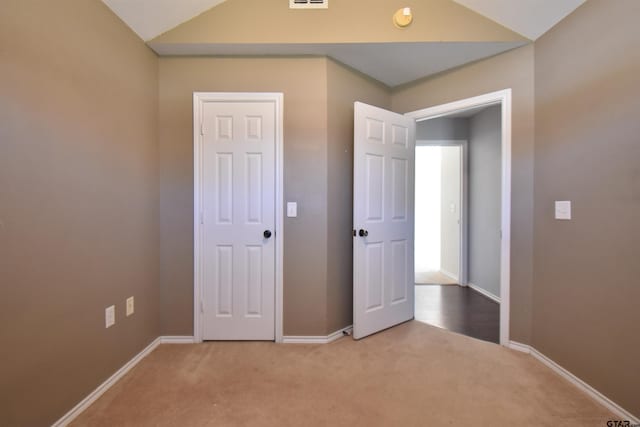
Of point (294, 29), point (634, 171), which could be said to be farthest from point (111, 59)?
point (634, 171)

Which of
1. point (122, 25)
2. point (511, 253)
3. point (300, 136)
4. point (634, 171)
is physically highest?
point (122, 25)

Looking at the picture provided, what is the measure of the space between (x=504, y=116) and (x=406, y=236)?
1274 millimetres

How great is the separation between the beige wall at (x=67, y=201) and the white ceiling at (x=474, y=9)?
4.2 inches

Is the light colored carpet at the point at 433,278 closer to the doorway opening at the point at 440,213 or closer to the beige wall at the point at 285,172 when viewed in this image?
the doorway opening at the point at 440,213

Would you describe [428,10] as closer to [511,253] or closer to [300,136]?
[300,136]

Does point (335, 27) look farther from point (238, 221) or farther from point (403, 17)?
point (238, 221)

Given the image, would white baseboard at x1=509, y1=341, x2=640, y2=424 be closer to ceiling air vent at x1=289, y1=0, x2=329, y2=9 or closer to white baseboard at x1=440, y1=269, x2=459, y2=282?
white baseboard at x1=440, y1=269, x2=459, y2=282

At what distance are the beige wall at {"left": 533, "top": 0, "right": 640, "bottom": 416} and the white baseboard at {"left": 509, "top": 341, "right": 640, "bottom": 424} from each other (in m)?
0.03

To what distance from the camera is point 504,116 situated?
2.21m

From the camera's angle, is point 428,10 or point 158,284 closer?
point 428,10

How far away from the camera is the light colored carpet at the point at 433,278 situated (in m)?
4.11

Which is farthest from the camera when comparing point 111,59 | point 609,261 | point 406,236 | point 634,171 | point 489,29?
point 406,236

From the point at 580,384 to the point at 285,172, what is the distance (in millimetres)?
2435

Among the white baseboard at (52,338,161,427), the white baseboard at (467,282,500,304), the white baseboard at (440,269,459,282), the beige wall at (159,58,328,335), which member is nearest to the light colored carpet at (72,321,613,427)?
the white baseboard at (52,338,161,427)
